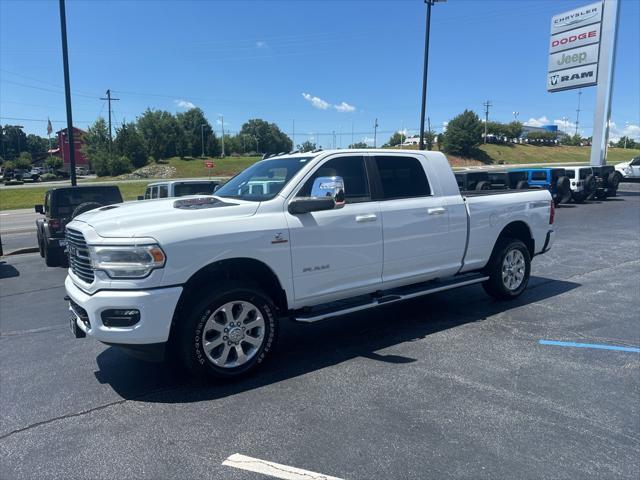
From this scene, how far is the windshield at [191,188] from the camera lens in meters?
12.4

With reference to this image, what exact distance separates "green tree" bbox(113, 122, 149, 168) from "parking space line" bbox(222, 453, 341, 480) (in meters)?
88.7

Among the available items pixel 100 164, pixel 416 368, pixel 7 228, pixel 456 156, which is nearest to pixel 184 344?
pixel 416 368

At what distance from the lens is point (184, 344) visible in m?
3.84

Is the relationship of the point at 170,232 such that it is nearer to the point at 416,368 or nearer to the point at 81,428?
the point at 81,428

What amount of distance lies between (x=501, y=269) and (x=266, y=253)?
3577 millimetres

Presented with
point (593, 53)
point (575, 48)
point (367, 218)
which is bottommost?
point (367, 218)

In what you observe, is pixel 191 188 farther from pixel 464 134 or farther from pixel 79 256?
pixel 464 134

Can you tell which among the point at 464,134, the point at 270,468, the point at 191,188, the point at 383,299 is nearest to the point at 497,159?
the point at 464,134

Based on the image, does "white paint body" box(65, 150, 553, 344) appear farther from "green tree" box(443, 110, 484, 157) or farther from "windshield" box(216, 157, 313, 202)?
"green tree" box(443, 110, 484, 157)

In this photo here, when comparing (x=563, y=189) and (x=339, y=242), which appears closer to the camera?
(x=339, y=242)

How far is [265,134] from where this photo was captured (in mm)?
159875

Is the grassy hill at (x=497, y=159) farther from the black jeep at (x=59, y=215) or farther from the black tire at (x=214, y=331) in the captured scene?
the black tire at (x=214, y=331)

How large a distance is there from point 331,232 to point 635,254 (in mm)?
8430

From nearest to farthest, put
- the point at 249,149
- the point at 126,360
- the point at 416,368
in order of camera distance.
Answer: the point at 416,368 < the point at 126,360 < the point at 249,149
